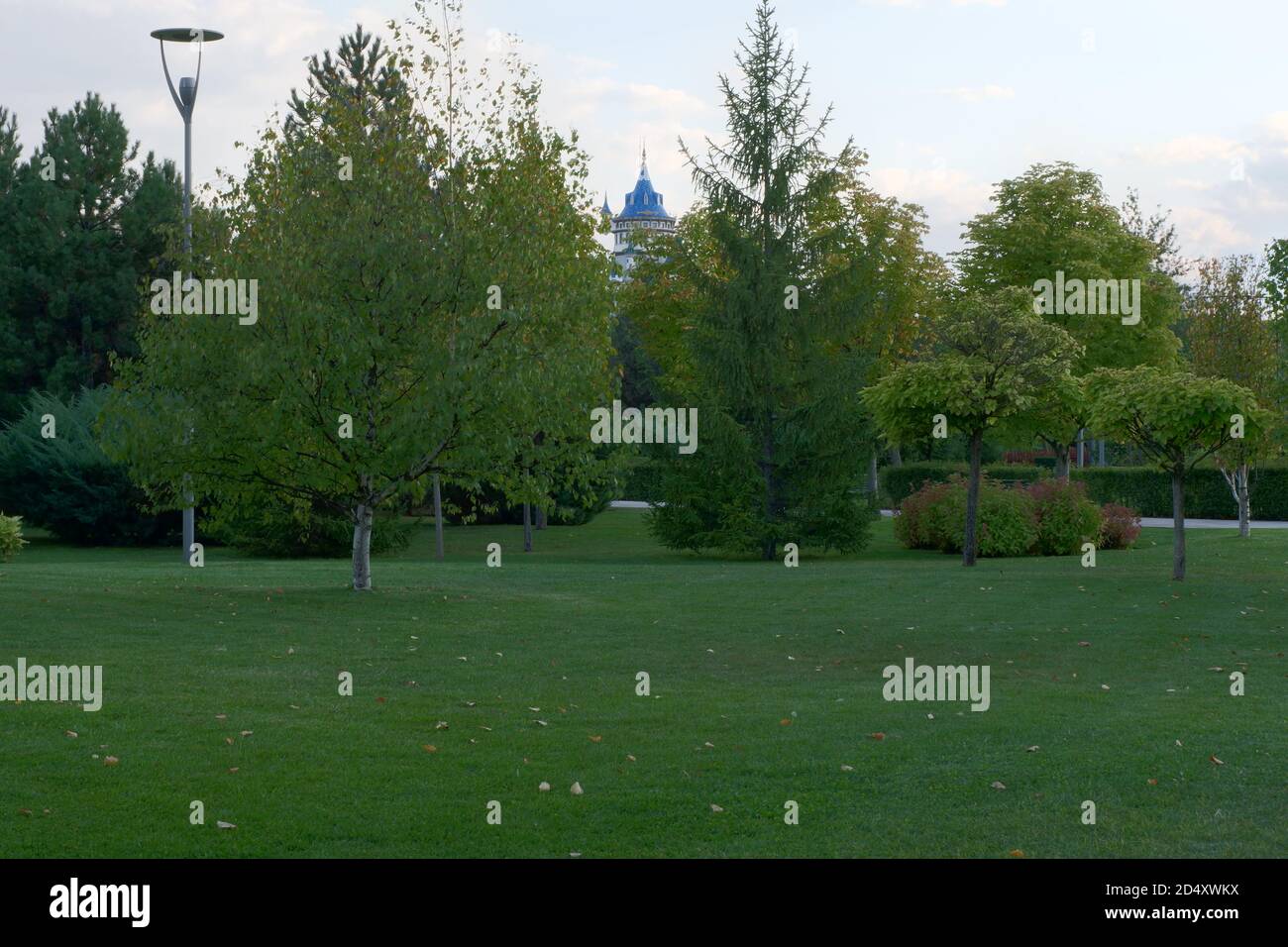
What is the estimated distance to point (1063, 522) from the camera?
1230 inches

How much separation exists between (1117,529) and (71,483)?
90.4 ft

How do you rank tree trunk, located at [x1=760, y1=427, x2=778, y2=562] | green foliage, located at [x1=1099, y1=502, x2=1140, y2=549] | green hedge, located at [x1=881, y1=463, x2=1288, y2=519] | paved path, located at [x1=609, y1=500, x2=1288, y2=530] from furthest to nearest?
green hedge, located at [x1=881, y1=463, x2=1288, y2=519] < paved path, located at [x1=609, y1=500, x2=1288, y2=530] < green foliage, located at [x1=1099, y1=502, x2=1140, y2=549] < tree trunk, located at [x1=760, y1=427, x2=778, y2=562]

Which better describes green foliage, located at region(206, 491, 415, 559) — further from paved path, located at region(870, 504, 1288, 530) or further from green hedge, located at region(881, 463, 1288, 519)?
paved path, located at region(870, 504, 1288, 530)

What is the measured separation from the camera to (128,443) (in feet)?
56.3

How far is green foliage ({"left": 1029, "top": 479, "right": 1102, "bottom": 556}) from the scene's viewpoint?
3119 cm

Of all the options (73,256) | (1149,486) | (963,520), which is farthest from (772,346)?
(73,256)

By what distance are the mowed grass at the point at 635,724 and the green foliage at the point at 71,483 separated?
16.3m

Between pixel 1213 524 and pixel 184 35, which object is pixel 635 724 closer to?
pixel 184 35

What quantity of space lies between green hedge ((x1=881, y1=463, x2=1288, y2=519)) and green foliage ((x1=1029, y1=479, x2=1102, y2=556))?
1085cm

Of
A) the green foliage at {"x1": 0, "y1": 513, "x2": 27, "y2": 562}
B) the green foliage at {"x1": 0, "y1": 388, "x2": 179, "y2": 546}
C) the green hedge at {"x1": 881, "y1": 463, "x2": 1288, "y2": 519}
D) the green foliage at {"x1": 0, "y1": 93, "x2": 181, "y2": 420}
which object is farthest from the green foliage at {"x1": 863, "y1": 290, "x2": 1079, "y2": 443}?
the green foliage at {"x1": 0, "y1": 93, "x2": 181, "y2": 420}

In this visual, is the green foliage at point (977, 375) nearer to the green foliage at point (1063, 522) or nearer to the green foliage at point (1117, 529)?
the green foliage at point (1063, 522)

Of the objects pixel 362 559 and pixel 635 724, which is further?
pixel 362 559
